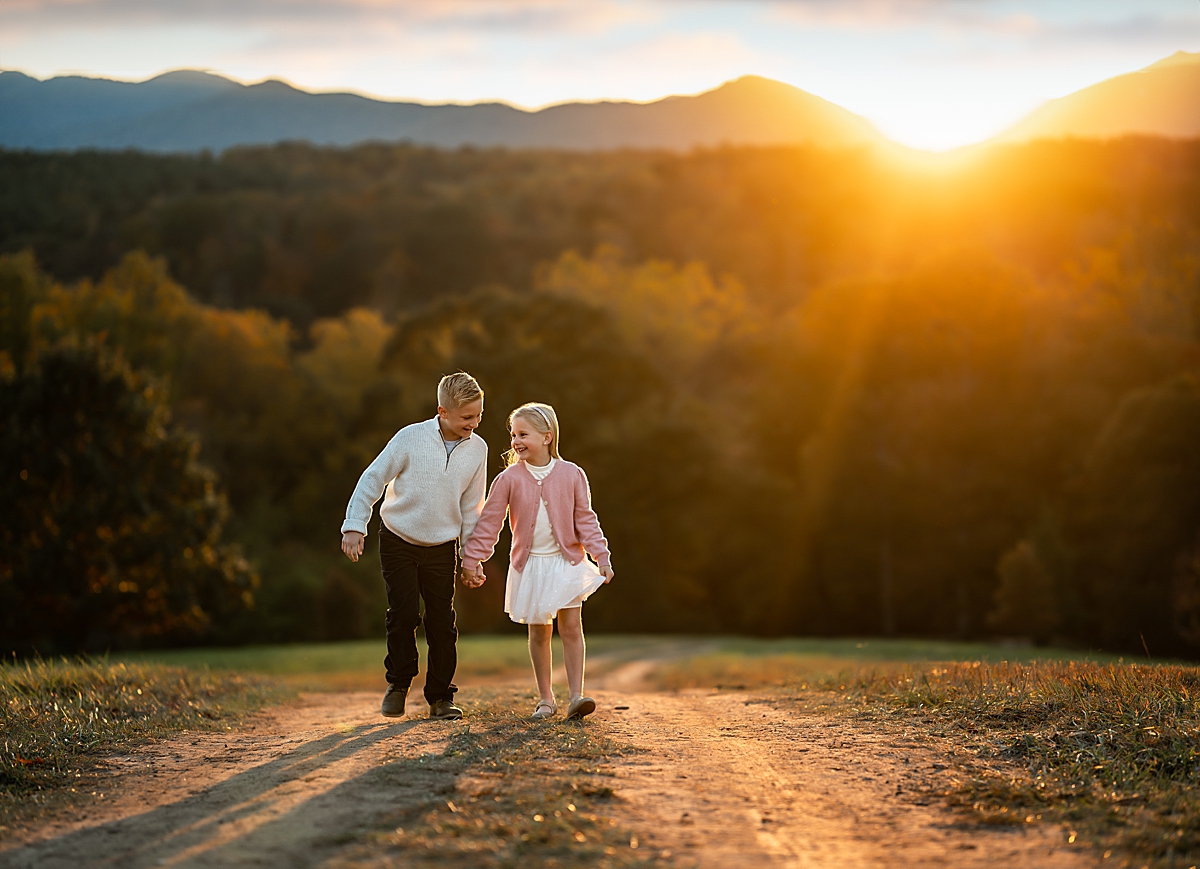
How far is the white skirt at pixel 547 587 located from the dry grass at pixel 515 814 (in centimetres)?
94

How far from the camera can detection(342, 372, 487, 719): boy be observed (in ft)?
24.0

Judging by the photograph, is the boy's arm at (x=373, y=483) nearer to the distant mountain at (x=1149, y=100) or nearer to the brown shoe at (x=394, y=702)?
the brown shoe at (x=394, y=702)

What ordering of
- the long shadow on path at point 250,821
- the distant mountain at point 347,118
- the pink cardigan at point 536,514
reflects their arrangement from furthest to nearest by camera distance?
the distant mountain at point 347,118
the pink cardigan at point 536,514
the long shadow on path at point 250,821

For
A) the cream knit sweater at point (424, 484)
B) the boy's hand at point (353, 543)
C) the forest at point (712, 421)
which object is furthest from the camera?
the forest at point (712, 421)

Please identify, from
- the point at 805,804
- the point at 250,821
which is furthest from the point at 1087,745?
the point at 250,821

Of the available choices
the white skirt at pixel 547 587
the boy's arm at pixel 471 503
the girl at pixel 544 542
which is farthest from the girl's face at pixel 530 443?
the white skirt at pixel 547 587

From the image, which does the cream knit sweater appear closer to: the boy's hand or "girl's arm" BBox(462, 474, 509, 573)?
"girl's arm" BBox(462, 474, 509, 573)

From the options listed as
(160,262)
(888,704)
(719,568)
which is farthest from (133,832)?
(160,262)

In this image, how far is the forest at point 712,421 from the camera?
29156 millimetres

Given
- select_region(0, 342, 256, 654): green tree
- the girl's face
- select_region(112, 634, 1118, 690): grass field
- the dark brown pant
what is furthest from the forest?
the girl's face

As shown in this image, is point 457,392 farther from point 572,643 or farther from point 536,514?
point 572,643

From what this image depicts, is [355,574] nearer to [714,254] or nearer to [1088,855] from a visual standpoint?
[1088,855]

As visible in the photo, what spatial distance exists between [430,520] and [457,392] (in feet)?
2.74

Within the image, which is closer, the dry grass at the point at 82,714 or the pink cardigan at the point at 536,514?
the dry grass at the point at 82,714
